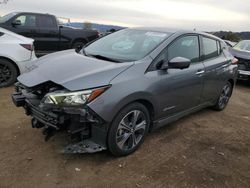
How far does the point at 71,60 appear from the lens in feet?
14.3

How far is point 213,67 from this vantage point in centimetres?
570

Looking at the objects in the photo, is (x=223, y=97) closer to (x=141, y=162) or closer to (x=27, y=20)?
(x=141, y=162)

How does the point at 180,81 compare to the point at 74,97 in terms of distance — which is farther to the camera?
the point at 180,81

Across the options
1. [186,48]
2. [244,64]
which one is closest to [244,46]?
[244,64]

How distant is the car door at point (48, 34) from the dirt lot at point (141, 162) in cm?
601

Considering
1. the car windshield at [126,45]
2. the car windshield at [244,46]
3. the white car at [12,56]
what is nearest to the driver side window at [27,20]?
the white car at [12,56]

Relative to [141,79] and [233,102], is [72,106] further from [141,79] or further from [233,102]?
[233,102]

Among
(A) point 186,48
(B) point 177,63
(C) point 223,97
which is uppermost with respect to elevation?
(A) point 186,48

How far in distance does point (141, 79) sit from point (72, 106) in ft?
3.31

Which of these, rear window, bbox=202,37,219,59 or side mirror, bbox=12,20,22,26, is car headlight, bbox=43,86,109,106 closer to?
rear window, bbox=202,37,219,59

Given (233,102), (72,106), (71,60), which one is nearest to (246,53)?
(233,102)

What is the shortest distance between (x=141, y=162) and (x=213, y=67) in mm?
2516

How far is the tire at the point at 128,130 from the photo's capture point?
12.6 feet

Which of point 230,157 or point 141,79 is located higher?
point 141,79
